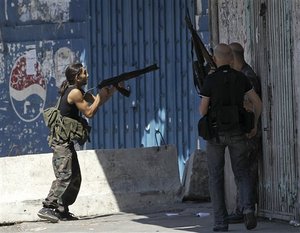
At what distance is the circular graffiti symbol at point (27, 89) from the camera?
14680 mm

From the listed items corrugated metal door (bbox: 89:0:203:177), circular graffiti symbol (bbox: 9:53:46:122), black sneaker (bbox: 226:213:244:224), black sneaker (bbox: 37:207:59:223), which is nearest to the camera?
black sneaker (bbox: 226:213:244:224)

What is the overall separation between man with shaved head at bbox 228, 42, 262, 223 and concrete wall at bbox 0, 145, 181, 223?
2.22 meters

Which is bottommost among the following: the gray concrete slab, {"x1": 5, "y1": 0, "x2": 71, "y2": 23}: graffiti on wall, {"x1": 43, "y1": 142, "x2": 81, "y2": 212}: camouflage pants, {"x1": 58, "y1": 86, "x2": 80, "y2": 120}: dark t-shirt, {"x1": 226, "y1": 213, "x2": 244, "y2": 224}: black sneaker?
the gray concrete slab

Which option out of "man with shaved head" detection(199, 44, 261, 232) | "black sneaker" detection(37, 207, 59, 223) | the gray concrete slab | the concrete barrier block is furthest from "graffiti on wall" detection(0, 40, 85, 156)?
"man with shaved head" detection(199, 44, 261, 232)

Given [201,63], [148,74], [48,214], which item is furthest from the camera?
[148,74]

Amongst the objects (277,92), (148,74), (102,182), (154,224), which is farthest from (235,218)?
(148,74)

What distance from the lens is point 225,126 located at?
29.0 feet

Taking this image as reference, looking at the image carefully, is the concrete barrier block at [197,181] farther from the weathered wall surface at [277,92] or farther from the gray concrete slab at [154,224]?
the weathered wall surface at [277,92]

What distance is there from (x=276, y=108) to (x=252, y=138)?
1.22 ft

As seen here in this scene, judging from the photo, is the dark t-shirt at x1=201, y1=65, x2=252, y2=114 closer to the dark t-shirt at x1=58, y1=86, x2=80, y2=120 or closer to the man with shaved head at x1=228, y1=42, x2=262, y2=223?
the man with shaved head at x1=228, y1=42, x2=262, y2=223

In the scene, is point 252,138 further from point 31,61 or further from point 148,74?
point 31,61

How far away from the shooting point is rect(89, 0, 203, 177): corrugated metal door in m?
13.8

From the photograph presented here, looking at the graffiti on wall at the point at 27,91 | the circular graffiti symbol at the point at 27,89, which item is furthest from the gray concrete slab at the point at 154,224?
→ the circular graffiti symbol at the point at 27,89

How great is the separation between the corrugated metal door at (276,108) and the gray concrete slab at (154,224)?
0.86 ft
